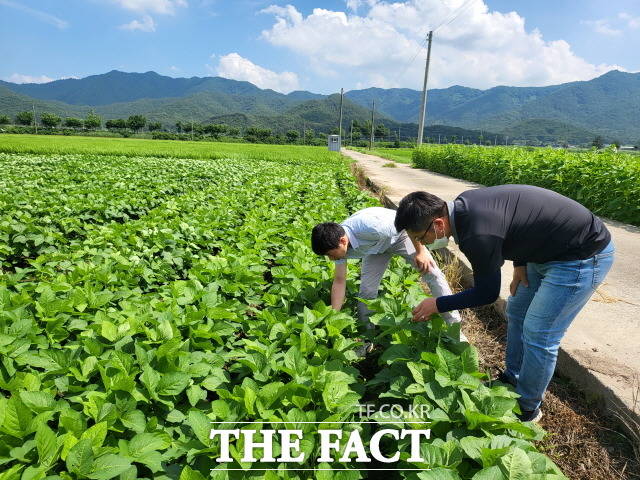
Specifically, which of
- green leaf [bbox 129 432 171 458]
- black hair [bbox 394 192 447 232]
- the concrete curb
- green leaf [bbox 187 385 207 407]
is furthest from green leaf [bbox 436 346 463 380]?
the concrete curb

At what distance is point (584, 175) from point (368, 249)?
323 inches

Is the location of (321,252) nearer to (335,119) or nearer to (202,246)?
(202,246)

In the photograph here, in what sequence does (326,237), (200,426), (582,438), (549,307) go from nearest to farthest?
(200,426) < (549,307) < (582,438) < (326,237)

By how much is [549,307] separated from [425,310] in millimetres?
704

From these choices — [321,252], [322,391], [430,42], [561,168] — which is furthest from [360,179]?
[430,42]

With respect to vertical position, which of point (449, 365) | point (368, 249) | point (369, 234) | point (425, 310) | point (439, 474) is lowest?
point (439, 474)

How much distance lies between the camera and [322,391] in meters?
2.00

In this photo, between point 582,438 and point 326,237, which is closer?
point 582,438

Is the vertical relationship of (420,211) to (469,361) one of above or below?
above

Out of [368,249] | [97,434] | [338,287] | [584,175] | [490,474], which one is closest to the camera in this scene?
[490,474]

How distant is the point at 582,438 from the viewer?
8.71 feet

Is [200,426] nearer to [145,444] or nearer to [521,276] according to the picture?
[145,444]

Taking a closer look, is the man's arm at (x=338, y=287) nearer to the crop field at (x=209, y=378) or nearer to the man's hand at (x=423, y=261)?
the crop field at (x=209, y=378)

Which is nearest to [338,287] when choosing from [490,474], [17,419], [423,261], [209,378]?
[423,261]
